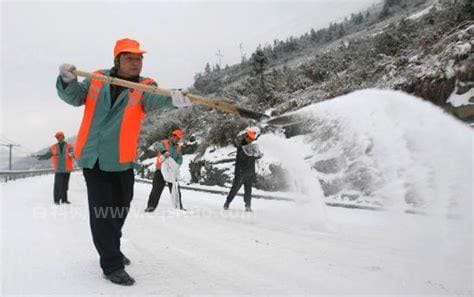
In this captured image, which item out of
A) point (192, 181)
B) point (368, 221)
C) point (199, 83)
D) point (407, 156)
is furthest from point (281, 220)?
point (199, 83)

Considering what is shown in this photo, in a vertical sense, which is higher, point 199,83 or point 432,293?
point 199,83

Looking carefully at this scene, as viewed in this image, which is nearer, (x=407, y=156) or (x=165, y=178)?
(x=407, y=156)

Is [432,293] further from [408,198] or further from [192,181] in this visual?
[192,181]

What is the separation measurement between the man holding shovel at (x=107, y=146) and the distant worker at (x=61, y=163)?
7776 millimetres

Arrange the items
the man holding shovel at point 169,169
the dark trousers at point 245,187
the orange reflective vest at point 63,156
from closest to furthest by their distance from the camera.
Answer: the man holding shovel at point 169,169, the dark trousers at point 245,187, the orange reflective vest at point 63,156

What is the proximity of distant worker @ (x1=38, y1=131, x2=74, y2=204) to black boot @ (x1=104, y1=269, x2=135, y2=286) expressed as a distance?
26.3ft

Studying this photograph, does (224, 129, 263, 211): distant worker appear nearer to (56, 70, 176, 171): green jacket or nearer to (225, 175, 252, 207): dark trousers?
(225, 175, 252, 207): dark trousers

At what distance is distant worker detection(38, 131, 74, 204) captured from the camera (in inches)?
430

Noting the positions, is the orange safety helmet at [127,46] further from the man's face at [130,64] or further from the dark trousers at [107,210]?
the dark trousers at [107,210]

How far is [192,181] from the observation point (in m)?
18.2

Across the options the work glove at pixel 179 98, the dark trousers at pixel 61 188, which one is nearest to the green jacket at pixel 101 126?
the work glove at pixel 179 98

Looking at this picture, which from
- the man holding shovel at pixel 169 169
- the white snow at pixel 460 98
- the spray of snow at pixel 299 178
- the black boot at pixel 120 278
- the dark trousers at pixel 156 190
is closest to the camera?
the black boot at pixel 120 278

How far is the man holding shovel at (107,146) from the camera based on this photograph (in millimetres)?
3670

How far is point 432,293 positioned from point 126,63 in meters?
3.44
